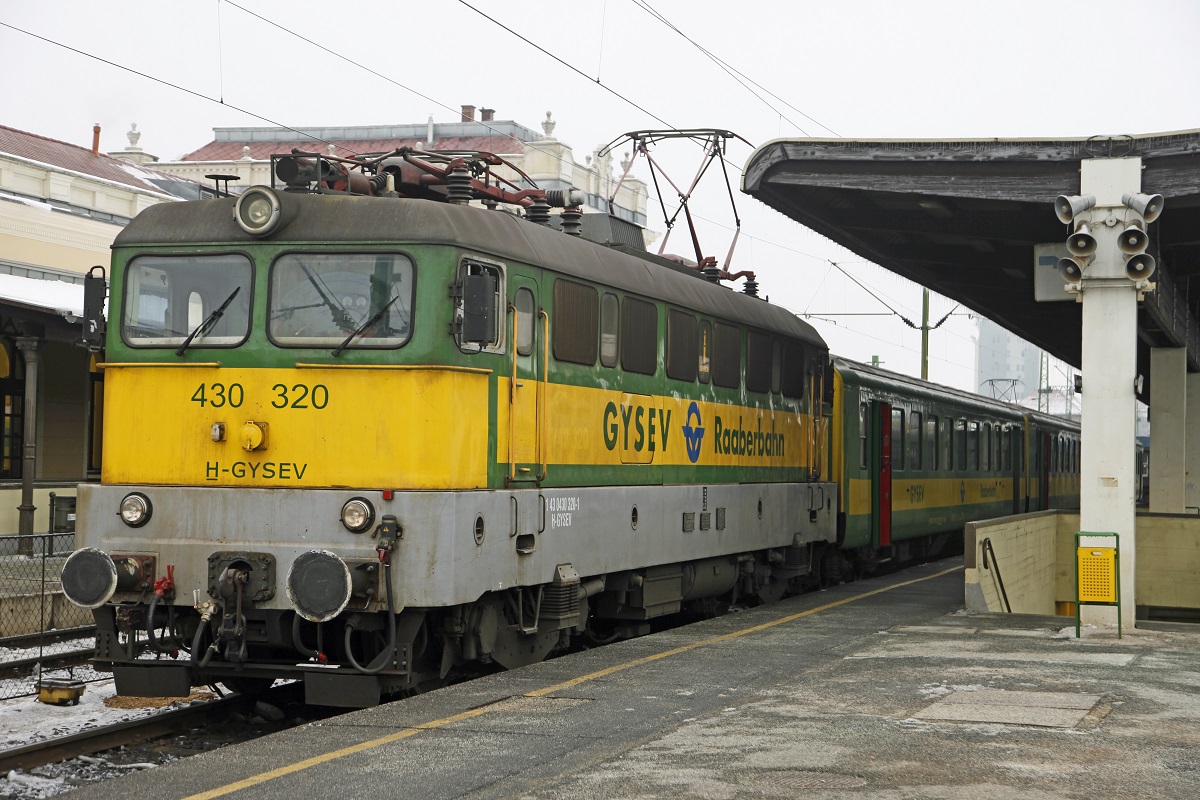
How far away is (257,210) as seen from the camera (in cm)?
958

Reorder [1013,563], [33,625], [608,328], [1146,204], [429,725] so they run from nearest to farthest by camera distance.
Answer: [429,725], [608,328], [1146,204], [33,625], [1013,563]

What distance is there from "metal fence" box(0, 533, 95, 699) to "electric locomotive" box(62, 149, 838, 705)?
3243 millimetres

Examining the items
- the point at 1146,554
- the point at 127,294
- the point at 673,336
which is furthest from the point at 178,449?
the point at 1146,554

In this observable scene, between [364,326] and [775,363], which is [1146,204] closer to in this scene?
[775,363]

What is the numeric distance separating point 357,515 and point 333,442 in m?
0.56

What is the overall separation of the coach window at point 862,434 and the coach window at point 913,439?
305 centimetres

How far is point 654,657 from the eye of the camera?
35.8 feet

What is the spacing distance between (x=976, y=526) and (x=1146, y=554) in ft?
22.8

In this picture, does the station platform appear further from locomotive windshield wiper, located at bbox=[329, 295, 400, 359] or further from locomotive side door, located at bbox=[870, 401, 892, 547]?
locomotive side door, located at bbox=[870, 401, 892, 547]

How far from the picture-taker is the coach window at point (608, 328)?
11.6 metres

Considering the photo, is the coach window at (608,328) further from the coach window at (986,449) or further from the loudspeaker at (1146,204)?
the coach window at (986,449)

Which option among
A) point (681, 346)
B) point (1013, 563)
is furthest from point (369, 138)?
point (681, 346)

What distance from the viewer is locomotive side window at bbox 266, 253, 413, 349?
366 inches

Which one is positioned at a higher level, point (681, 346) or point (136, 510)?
point (681, 346)
